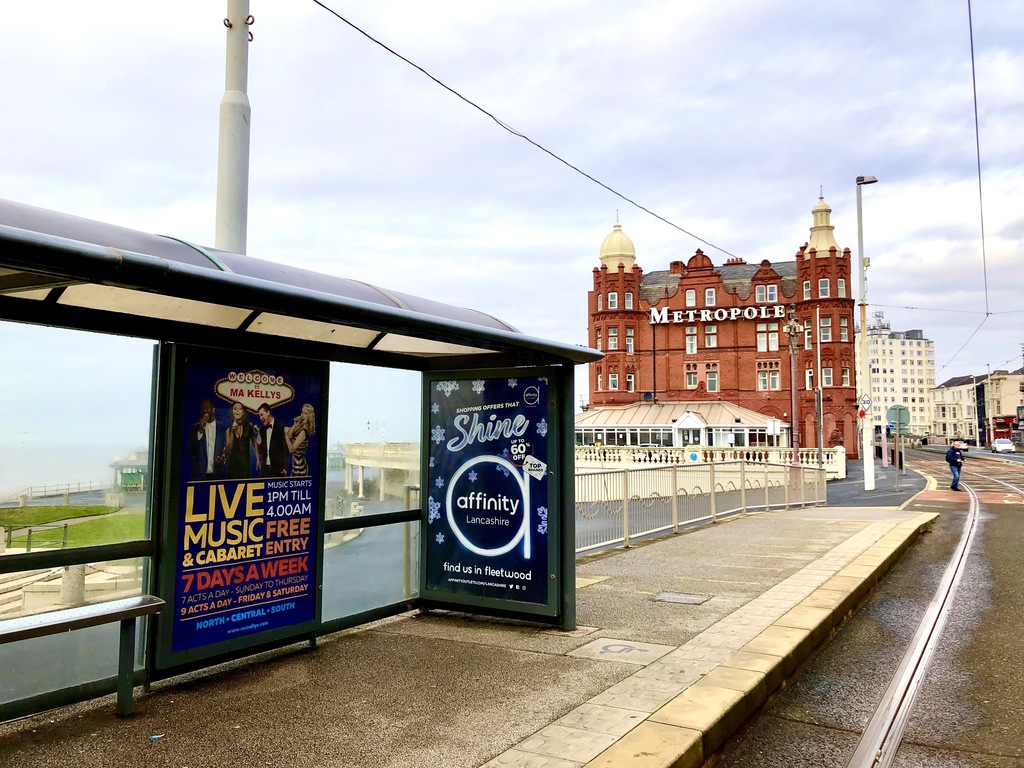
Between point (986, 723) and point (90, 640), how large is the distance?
583cm

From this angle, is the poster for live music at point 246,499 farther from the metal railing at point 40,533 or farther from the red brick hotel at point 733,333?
the red brick hotel at point 733,333

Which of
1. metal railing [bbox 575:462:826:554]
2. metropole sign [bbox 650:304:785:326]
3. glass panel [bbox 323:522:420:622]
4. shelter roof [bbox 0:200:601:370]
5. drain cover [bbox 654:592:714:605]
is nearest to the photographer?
shelter roof [bbox 0:200:601:370]

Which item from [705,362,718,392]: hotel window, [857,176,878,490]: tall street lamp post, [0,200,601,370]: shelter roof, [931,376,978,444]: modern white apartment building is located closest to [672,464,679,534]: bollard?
[0,200,601,370]: shelter roof

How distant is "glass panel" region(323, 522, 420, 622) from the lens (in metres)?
6.70

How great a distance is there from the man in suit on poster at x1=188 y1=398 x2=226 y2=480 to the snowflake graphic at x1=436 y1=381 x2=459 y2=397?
2424 millimetres

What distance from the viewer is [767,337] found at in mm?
65250

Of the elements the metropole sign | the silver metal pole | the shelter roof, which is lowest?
the shelter roof

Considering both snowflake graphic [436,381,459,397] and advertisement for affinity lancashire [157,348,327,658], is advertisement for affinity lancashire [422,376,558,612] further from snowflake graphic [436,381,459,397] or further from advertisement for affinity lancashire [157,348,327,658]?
advertisement for affinity lancashire [157,348,327,658]

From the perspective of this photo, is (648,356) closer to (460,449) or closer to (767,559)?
(767,559)

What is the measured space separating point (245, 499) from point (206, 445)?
1.72ft

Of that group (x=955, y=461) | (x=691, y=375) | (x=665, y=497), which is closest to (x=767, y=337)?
(x=691, y=375)

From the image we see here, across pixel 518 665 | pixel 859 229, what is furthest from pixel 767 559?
pixel 859 229

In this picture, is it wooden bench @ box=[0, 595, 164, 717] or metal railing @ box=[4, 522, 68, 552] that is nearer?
wooden bench @ box=[0, 595, 164, 717]

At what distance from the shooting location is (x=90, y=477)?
198 inches
